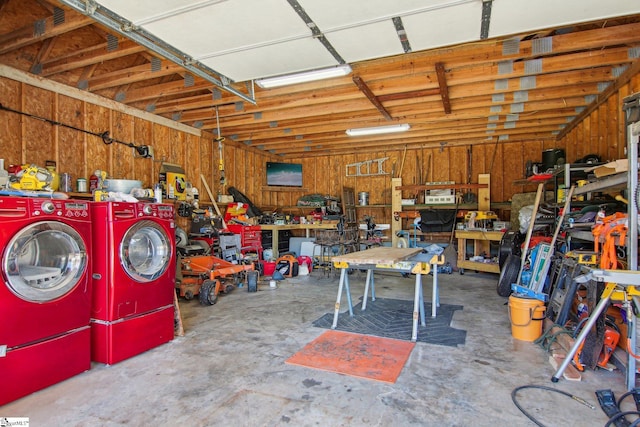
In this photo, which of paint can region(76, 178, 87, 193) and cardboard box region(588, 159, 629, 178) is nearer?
cardboard box region(588, 159, 629, 178)

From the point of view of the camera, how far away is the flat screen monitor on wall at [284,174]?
32.2 ft

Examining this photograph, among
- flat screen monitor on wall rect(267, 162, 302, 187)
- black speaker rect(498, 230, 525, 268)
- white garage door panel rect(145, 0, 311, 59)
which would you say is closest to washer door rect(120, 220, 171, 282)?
white garage door panel rect(145, 0, 311, 59)

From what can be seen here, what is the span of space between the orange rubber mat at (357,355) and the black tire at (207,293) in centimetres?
193

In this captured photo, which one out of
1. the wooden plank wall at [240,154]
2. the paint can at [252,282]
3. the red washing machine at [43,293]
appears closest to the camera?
the red washing machine at [43,293]

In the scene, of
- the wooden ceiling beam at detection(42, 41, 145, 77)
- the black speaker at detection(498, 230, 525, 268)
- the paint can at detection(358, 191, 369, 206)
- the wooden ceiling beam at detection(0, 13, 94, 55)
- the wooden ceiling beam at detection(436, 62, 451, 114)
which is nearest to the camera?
the wooden ceiling beam at detection(0, 13, 94, 55)

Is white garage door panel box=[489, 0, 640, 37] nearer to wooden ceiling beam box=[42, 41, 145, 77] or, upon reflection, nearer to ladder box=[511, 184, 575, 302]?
ladder box=[511, 184, 575, 302]

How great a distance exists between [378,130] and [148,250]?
5.21 meters

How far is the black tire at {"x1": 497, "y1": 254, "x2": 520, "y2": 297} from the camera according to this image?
17.9ft

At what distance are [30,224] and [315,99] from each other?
4.06 m

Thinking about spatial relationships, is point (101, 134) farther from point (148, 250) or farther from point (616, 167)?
point (616, 167)

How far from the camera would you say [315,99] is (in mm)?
5547

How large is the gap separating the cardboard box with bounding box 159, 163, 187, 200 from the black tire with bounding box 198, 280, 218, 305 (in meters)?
2.18

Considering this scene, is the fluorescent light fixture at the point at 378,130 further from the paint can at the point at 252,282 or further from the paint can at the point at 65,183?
the paint can at the point at 65,183

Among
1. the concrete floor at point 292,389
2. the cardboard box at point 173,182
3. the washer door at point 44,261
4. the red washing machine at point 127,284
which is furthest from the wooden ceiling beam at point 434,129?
the washer door at point 44,261
